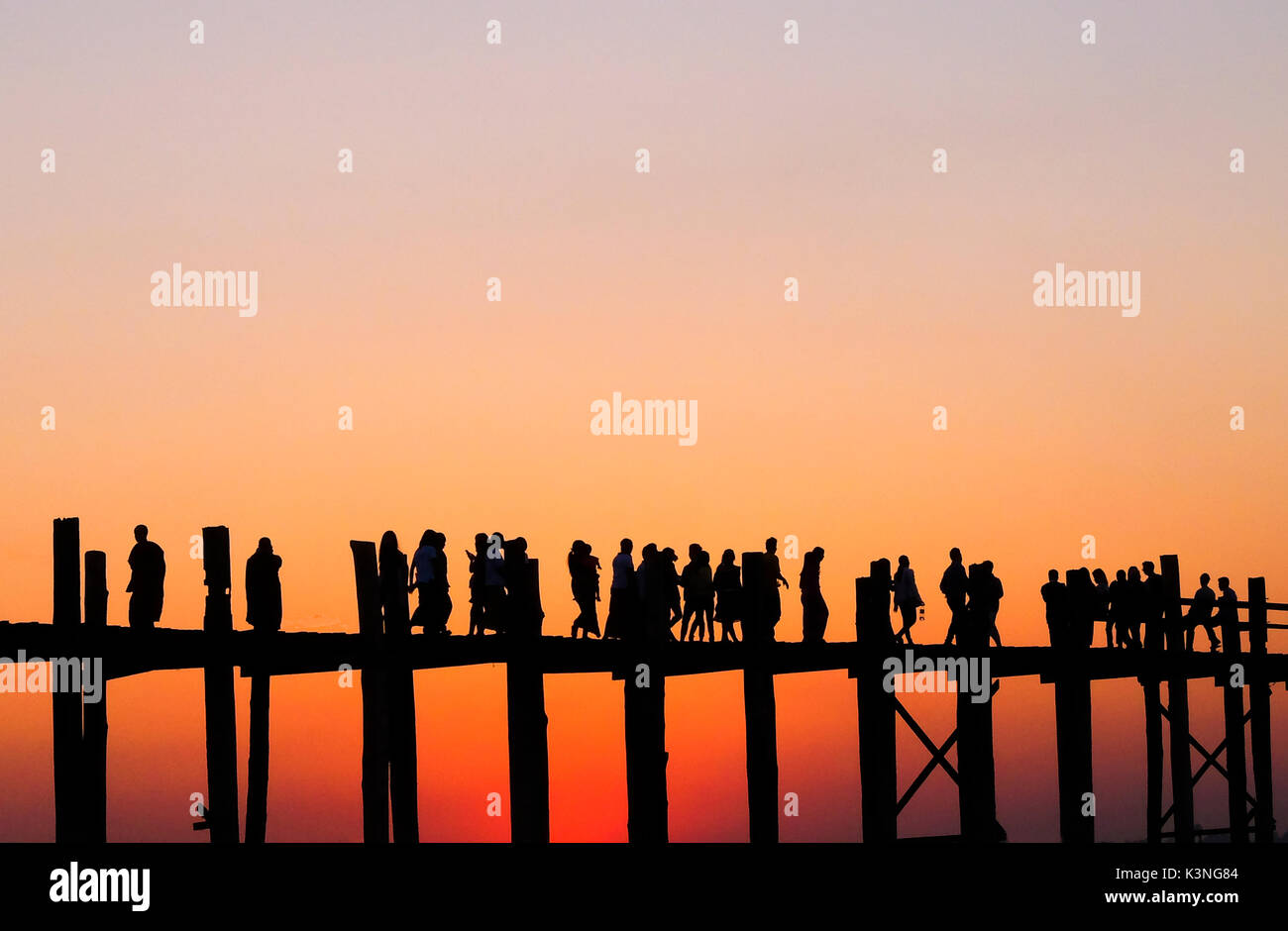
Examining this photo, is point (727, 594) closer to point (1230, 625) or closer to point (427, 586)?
point (427, 586)

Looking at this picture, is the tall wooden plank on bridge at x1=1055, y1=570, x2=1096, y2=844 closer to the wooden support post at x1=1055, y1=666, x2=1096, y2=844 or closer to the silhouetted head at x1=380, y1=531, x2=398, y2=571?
the wooden support post at x1=1055, y1=666, x2=1096, y2=844

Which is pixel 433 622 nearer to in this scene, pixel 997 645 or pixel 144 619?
pixel 144 619

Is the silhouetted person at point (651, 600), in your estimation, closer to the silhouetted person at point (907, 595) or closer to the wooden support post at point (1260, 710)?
the silhouetted person at point (907, 595)

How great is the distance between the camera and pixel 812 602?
25.2 metres

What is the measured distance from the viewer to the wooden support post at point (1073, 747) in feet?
84.3

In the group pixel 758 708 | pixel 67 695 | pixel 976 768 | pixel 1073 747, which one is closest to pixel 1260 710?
pixel 1073 747

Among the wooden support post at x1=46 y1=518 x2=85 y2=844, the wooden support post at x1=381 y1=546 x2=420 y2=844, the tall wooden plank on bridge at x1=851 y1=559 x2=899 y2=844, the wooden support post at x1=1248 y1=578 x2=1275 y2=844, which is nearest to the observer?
the wooden support post at x1=46 y1=518 x2=85 y2=844

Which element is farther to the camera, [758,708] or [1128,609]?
[1128,609]

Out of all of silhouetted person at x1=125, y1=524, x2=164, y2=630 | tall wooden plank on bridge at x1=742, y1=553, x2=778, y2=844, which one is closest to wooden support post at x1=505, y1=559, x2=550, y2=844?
tall wooden plank on bridge at x1=742, y1=553, x2=778, y2=844

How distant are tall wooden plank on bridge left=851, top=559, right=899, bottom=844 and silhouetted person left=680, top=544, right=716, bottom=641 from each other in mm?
1936

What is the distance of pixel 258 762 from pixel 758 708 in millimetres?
5658

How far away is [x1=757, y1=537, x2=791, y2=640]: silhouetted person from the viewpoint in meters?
24.0
